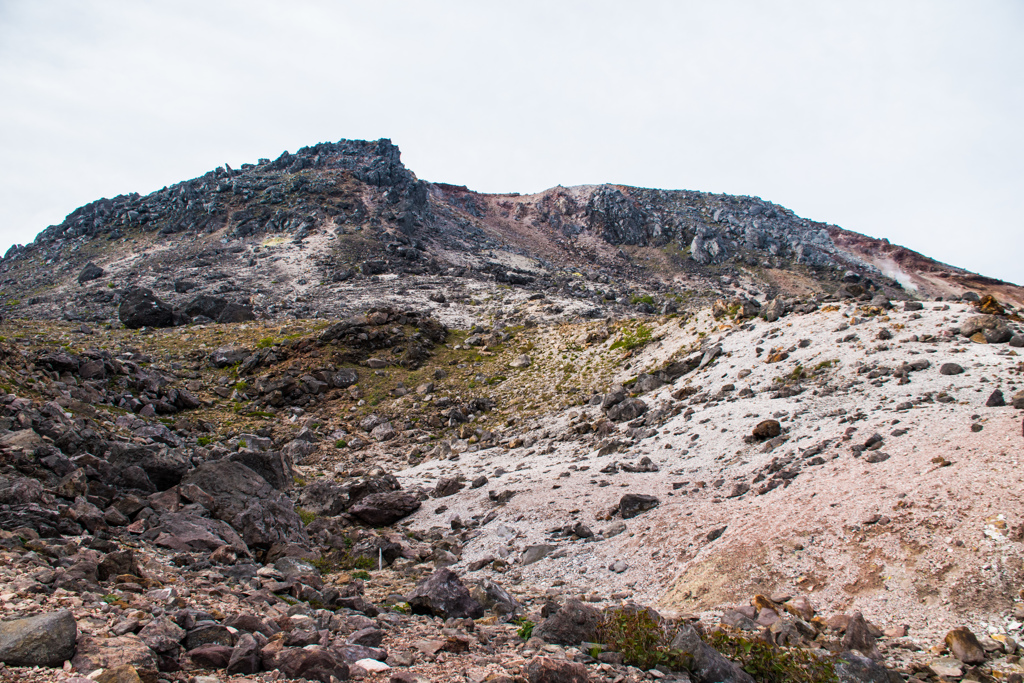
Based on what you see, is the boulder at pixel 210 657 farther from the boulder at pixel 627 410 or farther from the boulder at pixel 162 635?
the boulder at pixel 627 410

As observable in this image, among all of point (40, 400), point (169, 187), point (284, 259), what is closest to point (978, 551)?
point (40, 400)

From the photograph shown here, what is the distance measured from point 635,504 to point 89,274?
55713mm

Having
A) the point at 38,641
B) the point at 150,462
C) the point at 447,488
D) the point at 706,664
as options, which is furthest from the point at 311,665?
the point at 447,488

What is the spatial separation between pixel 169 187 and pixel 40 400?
69324mm

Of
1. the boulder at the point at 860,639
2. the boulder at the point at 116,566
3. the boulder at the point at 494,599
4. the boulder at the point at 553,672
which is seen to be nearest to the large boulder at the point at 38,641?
the boulder at the point at 116,566

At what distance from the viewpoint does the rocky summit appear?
5.67m

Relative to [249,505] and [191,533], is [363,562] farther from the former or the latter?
[191,533]

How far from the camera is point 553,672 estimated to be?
16.1 ft

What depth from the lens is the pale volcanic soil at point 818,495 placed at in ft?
23.3

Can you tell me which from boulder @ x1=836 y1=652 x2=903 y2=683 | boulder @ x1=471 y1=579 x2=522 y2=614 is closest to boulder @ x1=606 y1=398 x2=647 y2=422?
boulder @ x1=471 y1=579 x2=522 y2=614

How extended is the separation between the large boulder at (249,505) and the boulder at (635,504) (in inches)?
258

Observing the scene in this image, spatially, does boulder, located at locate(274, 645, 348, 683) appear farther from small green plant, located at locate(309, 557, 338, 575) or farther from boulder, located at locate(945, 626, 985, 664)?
boulder, located at locate(945, 626, 985, 664)

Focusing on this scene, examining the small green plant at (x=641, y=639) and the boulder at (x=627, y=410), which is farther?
the boulder at (x=627, y=410)

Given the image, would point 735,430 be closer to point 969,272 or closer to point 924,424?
point 924,424
